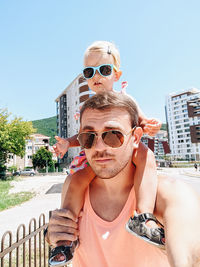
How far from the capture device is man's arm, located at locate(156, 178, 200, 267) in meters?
1.00

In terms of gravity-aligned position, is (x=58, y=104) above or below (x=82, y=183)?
above

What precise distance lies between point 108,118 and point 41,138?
91457 millimetres

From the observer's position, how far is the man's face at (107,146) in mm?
1355

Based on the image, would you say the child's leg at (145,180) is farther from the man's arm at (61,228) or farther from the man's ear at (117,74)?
the man's ear at (117,74)

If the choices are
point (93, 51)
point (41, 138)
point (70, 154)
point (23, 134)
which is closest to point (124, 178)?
point (93, 51)

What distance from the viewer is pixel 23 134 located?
3306cm

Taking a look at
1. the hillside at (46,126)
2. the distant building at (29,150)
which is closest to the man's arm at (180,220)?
the distant building at (29,150)

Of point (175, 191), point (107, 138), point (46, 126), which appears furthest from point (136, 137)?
point (46, 126)

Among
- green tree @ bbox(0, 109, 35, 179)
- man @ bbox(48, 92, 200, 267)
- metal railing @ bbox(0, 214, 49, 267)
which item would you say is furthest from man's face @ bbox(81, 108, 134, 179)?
green tree @ bbox(0, 109, 35, 179)

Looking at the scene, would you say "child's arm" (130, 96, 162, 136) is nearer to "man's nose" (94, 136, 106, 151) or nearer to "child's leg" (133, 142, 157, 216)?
"child's leg" (133, 142, 157, 216)

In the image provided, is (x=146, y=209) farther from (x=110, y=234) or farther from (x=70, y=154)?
(x=70, y=154)

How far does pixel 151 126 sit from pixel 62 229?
1.11 m

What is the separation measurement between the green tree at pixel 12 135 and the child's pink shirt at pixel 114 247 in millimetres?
31847

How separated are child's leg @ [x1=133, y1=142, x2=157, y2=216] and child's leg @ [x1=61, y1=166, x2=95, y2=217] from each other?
434 mm
